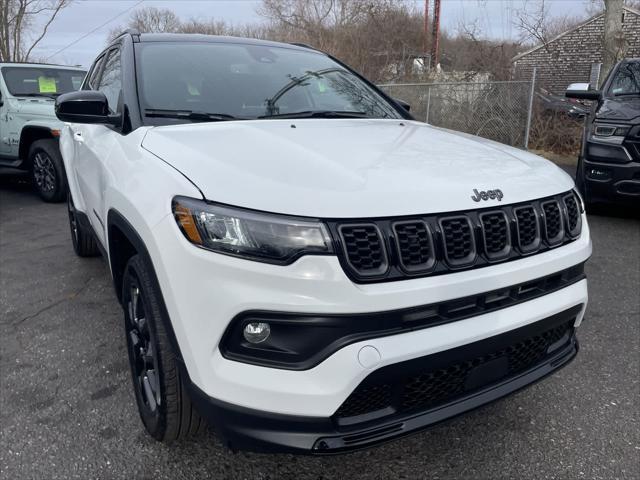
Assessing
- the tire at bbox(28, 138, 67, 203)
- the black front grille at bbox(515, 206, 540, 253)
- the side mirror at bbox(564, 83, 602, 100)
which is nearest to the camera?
the black front grille at bbox(515, 206, 540, 253)

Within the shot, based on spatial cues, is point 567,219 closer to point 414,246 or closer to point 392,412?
point 414,246

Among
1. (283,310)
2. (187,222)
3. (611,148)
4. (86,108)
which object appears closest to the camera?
(283,310)

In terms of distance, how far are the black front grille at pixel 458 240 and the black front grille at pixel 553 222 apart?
0.43 meters

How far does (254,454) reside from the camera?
212 cm

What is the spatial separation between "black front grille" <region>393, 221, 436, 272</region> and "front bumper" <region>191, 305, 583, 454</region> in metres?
0.28

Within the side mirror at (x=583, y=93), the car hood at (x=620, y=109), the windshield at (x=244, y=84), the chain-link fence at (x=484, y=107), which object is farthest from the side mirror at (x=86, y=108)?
the chain-link fence at (x=484, y=107)

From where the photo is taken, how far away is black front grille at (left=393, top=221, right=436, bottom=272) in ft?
5.20

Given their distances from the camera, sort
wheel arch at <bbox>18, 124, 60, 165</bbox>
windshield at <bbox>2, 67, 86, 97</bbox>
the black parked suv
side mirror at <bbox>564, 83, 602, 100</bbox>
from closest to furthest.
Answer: the black parked suv, side mirror at <bbox>564, 83, 602, 100</bbox>, wheel arch at <bbox>18, 124, 60, 165</bbox>, windshield at <bbox>2, 67, 86, 97</bbox>

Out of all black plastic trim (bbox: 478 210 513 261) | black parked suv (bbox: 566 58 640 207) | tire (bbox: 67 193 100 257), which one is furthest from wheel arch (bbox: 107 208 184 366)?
black parked suv (bbox: 566 58 640 207)

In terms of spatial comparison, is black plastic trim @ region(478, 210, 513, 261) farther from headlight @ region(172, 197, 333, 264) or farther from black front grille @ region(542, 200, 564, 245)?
headlight @ region(172, 197, 333, 264)

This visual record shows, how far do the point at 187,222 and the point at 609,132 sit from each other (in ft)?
16.4

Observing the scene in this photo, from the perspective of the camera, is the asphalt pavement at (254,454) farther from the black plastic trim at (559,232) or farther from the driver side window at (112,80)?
the driver side window at (112,80)

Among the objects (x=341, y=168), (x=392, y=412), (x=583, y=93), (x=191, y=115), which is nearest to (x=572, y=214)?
(x=341, y=168)

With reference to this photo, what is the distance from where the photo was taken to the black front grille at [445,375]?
157 centimetres
